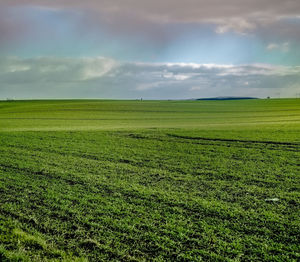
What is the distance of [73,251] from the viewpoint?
20.7ft

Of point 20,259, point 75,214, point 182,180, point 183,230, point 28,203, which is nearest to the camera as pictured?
point 20,259

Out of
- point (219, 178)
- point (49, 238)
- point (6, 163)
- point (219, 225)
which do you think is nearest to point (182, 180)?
point (219, 178)

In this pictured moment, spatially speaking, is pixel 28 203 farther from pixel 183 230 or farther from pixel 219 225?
pixel 219 225

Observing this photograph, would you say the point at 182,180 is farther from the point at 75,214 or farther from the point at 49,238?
the point at 49,238

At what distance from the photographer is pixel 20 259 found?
19.7ft

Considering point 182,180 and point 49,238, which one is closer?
point 49,238

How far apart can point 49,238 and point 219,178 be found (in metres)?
7.46

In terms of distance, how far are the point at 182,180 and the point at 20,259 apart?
705 cm

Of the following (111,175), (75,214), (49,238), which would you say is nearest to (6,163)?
(111,175)

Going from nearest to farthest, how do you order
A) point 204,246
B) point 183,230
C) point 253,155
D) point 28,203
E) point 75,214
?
point 204,246 → point 183,230 → point 75,214 → point 28,203 → point 253,155

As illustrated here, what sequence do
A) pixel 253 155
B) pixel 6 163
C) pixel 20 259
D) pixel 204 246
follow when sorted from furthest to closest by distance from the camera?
pixel 253 155
pixel 6 163
pixel 204 246
pixel 20 259

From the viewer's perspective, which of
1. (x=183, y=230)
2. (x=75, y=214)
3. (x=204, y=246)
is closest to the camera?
(x=204, y=246)

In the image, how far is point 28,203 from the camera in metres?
8.91

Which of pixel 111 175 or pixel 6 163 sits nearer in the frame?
pixel 111 175
